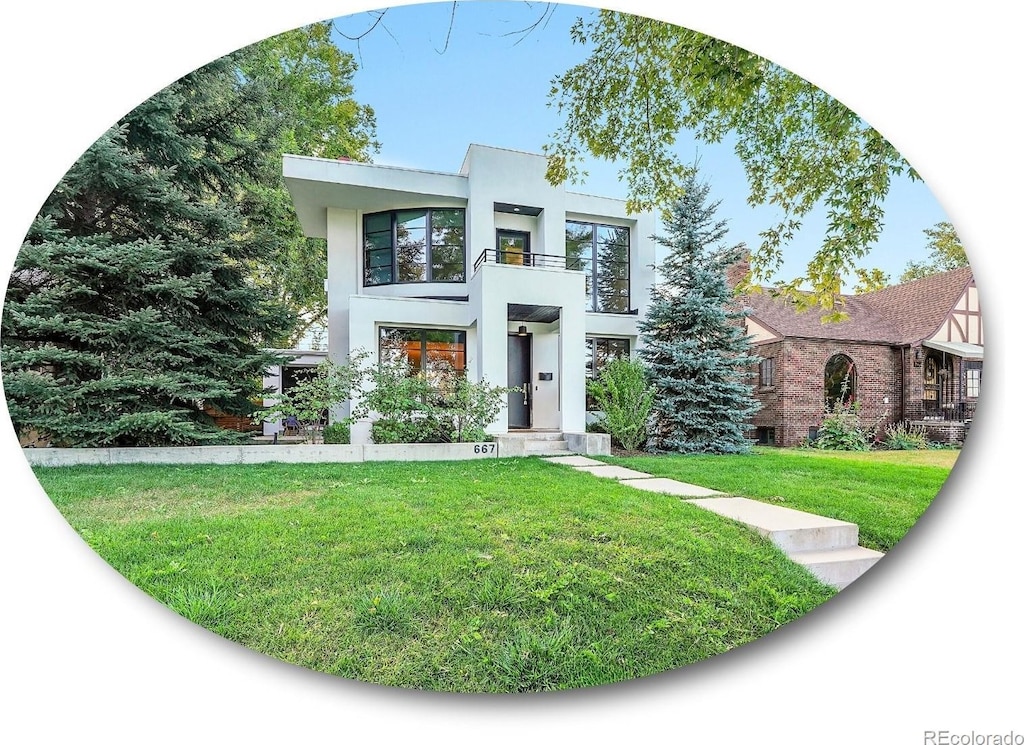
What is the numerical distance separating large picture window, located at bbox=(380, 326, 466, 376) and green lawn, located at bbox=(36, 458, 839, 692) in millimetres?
3404

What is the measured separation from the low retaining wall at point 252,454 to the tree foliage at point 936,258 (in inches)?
108

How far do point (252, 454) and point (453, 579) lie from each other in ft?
5.08

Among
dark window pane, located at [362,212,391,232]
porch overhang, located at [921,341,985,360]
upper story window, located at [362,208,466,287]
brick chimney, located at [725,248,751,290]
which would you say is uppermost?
dark window pane, located at [362,212,391,232]

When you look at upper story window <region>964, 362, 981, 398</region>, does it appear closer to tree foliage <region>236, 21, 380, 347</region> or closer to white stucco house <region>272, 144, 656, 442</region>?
white stucco house <region>272, 144, 656, 442</region>

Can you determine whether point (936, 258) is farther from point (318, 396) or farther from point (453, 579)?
point (318, 396)

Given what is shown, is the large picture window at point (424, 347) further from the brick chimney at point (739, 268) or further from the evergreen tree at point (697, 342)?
the brick chimney at point (739, 268)

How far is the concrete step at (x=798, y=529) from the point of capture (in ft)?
5.09

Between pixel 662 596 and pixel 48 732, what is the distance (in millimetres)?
2006

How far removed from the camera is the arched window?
6.19ft

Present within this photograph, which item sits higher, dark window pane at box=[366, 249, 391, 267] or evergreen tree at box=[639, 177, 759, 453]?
dark window pane at box=[366, 249, 391, 267]

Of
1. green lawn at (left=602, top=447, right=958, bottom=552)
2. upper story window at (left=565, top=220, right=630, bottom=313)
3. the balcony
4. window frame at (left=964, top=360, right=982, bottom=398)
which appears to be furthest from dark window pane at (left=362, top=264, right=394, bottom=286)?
window frame at (left=964, top=360, right=982, bottom=398)

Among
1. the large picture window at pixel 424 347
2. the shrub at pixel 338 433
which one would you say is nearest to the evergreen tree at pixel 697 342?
the large picture window at pixel 424 347

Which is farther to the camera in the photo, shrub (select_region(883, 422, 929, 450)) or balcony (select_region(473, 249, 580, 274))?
balcony (select_region(473, 249, 580, 274))

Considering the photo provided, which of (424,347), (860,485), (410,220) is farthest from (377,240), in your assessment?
(860,485)
